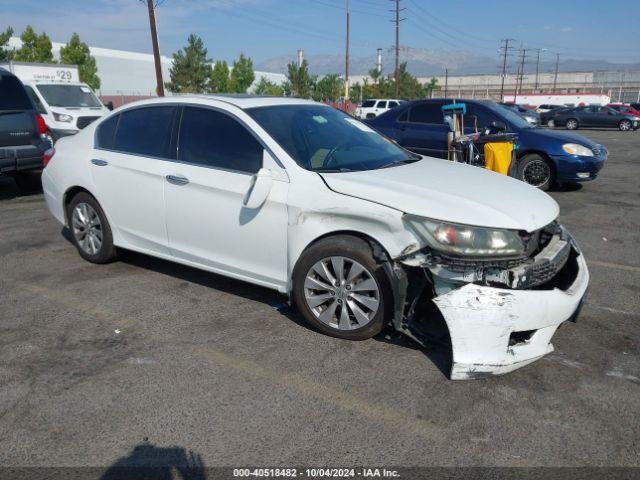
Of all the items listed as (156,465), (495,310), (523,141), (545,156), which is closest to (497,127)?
(523,141)

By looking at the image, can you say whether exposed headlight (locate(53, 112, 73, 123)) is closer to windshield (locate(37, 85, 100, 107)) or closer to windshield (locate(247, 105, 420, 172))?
windshield (locate(37, 85, 100, 107))

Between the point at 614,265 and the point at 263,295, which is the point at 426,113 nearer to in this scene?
the point at 614,265

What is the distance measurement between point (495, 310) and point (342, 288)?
101 centimetres

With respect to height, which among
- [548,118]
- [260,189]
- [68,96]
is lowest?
[548,118]

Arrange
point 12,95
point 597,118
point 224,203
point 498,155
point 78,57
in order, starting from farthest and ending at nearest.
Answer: point 78,57, point 597,118, point 12,95, point 498,155, point 224,203

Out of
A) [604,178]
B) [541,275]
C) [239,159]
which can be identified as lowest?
[604,178]

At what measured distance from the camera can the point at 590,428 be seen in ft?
9.34

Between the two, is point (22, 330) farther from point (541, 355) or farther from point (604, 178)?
point (604, 178)

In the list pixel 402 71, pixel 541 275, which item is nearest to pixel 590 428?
pixel 541 275

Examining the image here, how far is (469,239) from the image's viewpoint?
10.8 ft

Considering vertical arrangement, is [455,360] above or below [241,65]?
below

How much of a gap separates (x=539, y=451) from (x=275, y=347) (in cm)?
175

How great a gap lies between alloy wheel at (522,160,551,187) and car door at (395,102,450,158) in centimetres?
139

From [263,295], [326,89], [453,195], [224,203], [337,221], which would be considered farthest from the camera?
[326,89]
